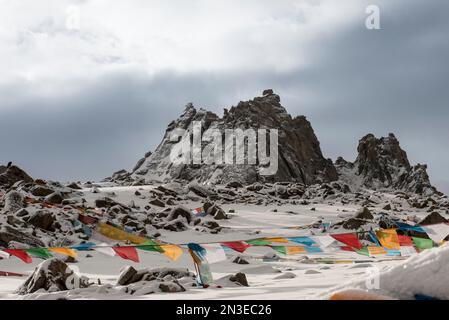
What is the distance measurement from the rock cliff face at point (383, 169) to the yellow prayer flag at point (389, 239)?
96.1m

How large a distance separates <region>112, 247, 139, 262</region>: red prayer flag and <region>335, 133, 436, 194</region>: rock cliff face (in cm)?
10005

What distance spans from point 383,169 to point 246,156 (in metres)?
49.4

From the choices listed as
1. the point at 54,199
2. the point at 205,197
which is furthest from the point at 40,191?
the point at 205,197

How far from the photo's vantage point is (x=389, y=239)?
10.5m

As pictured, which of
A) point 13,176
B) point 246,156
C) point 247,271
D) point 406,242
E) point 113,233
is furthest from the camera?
point 246,156

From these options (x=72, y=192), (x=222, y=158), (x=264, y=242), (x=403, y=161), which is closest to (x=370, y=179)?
(x=403, y=161)

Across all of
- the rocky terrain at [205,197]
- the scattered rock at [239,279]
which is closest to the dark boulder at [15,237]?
the rocky terrain at [205,197]

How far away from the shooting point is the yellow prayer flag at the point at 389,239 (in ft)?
34.0

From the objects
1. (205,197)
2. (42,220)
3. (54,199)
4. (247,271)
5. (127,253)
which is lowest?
(247,271)

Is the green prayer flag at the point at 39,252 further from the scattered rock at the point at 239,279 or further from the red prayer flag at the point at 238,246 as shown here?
the scattered rock at the point at 239,279

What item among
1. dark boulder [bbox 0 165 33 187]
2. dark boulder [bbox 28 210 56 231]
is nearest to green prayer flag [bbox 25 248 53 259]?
dark boulder [bbox 28 210 56 231]

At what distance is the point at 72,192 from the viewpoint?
23188 millimetres

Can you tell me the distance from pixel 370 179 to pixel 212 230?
98013mm

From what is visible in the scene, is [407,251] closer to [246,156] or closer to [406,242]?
[406,242]
